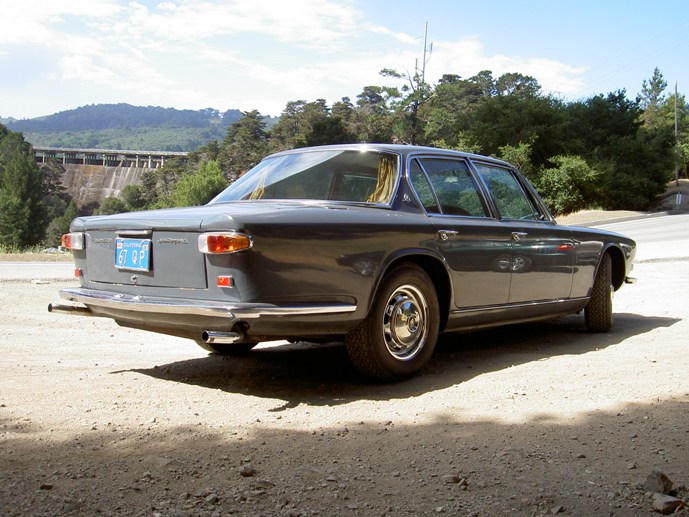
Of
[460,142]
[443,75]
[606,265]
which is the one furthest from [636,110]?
[443,75]

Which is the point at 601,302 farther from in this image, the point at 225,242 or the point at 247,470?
the point at 247,470

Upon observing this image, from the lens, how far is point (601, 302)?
6.76 m

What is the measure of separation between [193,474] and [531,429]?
5.65 feet

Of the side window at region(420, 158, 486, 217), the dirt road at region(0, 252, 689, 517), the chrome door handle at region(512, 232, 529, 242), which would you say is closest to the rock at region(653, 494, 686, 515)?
the dirt road at region(0, 252, 689, 517)

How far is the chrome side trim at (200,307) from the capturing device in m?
3.88

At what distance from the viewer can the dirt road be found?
8.86 feet

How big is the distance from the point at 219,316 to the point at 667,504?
7.68 ft

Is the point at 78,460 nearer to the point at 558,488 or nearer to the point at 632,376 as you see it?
the point at 558,488

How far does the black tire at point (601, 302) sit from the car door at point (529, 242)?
2.03 feet

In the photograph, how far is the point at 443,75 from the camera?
428ft

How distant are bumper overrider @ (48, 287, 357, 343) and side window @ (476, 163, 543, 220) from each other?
7.10 feet

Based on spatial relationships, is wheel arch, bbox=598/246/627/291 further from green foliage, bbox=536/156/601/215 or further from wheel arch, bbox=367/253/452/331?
green foliage, bbox=536/156/601/215

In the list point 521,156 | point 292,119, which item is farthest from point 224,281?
point 292,119

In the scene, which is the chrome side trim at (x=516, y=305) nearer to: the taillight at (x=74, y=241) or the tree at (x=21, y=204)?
the taillight at (x=74, y=241)
